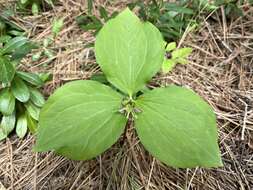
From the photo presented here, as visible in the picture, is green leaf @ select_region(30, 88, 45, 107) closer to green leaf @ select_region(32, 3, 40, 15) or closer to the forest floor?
the forest floor

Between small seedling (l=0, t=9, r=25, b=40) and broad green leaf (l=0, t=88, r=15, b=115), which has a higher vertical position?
small seedling (l=0, t=9, r=25, b=40)

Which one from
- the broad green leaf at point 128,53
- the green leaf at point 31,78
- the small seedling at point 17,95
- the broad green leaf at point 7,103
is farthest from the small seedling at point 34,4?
the broad green leaf at point 128,53

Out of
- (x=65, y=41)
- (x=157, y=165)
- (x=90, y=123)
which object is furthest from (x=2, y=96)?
(x=157, y=165)

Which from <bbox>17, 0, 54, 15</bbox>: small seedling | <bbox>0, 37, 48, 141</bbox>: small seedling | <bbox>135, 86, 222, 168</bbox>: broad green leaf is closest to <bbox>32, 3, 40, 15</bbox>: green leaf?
<bbox>17, 0, 54, 15</bbox>: small seedling

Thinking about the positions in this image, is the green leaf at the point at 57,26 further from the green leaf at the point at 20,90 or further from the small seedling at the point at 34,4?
the green leaf at the point at 20,90

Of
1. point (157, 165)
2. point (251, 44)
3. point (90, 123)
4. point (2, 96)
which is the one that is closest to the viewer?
point (90, 123)

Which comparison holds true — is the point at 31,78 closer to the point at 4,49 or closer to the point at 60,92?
the point at 4,49

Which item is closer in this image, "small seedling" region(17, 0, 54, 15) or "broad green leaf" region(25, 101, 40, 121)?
"broad green leaf" region(25, 101, 40, 121)
